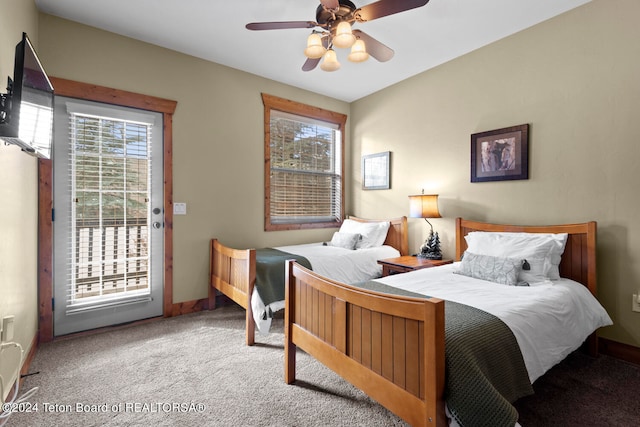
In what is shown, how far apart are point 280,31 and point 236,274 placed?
7.55 ft

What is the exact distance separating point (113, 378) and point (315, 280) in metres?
1.56

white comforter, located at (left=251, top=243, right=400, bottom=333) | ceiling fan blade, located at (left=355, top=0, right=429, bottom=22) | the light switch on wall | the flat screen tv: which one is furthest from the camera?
the light switch on wall

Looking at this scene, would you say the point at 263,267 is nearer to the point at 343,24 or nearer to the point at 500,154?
the point at 343,24

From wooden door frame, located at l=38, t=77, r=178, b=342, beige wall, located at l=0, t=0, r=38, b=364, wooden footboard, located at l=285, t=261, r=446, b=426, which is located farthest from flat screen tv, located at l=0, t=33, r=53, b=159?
wooden footboard, located at l=285, t=261, r=446, b=426

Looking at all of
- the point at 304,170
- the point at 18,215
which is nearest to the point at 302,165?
the point at 304,170

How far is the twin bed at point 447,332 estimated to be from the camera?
1.16 metres

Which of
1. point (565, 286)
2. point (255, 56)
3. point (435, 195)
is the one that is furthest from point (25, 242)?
point (565, 286)

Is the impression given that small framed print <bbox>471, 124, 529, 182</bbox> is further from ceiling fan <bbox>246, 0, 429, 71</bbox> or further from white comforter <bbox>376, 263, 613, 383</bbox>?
ceiling fan <bbox>246, 0, 429, 71</bbox>

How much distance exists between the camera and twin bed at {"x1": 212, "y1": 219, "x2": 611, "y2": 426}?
45.8 inches

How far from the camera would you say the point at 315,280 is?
1790 millimetres

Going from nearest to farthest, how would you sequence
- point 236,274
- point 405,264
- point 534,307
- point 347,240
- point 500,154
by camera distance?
point 534,307, point 236,274, point 500,154, point 405,264, point 347,240

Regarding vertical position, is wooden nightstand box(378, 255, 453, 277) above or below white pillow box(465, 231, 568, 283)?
below

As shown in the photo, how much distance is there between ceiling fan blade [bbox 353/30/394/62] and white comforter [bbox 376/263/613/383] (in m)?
1.74

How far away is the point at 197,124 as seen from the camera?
11.1 feet
